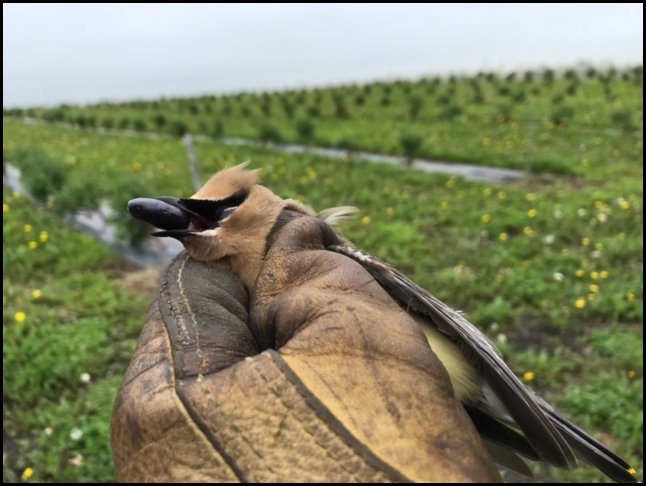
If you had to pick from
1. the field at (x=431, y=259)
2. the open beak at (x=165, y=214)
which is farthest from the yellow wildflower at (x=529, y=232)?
the open beak at (x=165, y=214)

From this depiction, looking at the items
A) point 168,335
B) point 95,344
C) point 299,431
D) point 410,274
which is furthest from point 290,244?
point 410,274

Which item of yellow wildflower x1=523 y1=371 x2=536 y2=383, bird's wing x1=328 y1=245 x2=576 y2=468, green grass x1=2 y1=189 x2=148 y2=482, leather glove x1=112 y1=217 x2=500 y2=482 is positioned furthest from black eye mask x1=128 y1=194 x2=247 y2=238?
yellow wildflower x1=523 y1=371 x2=536 y2=383

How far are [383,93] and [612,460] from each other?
19.0 meters

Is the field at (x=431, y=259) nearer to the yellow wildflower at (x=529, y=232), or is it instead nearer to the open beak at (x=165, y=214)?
the yellow wildflower at (x=529, y=232)

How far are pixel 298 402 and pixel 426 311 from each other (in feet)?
1.43

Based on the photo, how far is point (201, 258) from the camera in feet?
4.47

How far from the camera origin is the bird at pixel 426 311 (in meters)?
1.26

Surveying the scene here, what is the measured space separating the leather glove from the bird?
0.60 feet

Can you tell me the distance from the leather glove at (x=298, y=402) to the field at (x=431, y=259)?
103 inches

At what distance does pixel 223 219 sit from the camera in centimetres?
138

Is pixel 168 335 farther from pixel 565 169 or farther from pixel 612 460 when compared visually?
pixel 565 169

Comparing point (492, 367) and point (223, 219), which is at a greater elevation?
point (223, 219)

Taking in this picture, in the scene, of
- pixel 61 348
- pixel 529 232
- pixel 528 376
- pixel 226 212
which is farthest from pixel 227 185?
pixel 529 232

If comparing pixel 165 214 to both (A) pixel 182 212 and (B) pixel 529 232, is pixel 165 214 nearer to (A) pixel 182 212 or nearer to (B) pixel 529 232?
(A) pixel 182 212
